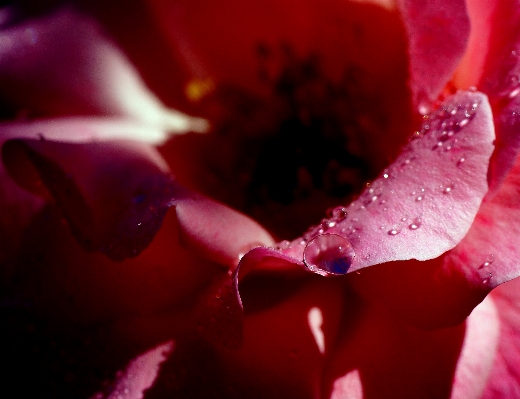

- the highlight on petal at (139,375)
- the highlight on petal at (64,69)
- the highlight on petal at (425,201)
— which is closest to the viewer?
the highlight on petal at (425,201)

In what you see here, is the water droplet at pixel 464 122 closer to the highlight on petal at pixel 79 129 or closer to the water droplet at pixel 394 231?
the water droplet at pixel 394 231

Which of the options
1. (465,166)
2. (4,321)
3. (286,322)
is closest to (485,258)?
(465,166)

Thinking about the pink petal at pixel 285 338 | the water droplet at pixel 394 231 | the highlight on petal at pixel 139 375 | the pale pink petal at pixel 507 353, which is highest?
the water droplet at pixel 394 231

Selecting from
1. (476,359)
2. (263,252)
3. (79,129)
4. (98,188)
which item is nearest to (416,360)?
(476,359)

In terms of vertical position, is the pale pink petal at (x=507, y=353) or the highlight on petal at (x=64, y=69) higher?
the highlight on petal at (x=64, y=69)

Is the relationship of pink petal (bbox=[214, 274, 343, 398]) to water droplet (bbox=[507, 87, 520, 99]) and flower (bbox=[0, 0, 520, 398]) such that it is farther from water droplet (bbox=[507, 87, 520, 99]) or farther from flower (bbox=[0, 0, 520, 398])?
water droplet (bbox=[507, 87, 520, 99])

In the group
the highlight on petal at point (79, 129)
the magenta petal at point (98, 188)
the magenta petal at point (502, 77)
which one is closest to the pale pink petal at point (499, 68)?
the magenta petal at point (502, 77)

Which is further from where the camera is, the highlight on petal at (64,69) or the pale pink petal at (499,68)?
the highlight on petal at (64,69)

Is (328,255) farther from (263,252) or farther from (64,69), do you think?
(64,69)

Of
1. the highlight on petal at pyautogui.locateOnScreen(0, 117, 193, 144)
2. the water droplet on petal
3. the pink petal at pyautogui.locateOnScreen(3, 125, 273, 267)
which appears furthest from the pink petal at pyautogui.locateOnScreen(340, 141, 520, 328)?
the highlight on petal at pyautogui.locateOnScreen(0, 117, 193, 144)
